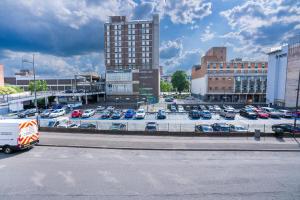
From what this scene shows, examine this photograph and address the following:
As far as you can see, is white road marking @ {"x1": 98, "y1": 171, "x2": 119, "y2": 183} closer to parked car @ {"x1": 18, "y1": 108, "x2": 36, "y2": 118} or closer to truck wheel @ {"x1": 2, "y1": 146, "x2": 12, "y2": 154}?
truck wheel @ {"x1": 2, "y1": 146, "x2": 12, "y2": 154}

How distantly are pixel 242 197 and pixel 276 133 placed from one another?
12860 mm

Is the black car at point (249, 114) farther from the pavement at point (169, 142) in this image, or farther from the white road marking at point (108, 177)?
the white road marking at point (108, 177)

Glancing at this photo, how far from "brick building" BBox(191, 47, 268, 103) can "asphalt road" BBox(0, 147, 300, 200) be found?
164ft

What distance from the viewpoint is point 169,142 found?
15.3 meters

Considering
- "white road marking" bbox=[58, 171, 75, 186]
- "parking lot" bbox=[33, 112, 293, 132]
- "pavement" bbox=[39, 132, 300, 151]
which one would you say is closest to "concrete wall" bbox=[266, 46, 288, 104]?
"parking lot" bbox=[33, 112, 293, 132]

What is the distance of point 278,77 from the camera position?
4706 cm

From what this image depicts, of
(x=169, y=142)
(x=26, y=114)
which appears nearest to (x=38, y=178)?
(x=169, y=142)

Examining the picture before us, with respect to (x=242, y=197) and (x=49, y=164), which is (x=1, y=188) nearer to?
(x=49, y=164)

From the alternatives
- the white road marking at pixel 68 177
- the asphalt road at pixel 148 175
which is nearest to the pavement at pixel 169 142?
the asphalt road at pixel 148 175

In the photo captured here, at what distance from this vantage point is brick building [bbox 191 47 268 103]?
188 feet

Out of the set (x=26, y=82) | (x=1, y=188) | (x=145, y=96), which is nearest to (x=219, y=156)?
(x=1, y=188)

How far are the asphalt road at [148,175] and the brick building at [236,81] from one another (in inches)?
1968

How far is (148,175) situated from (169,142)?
6269 millimetres

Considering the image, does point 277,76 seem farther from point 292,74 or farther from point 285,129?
point 285,129
